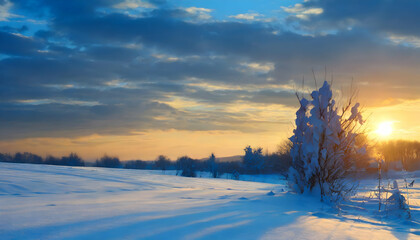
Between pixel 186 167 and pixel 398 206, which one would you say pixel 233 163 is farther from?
pixel 398 206

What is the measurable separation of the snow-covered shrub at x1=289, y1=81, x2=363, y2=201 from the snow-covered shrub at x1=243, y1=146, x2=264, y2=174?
67.7 metres

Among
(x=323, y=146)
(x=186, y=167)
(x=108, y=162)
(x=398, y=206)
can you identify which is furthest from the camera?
(x=108, y=162)

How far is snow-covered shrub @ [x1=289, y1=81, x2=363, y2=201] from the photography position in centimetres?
785

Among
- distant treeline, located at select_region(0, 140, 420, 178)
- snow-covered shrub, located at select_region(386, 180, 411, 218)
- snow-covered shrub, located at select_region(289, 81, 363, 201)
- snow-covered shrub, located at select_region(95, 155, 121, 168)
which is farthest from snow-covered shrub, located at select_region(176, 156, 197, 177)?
snow-covered shrub, located at select_region(386, 180, 411, 218)

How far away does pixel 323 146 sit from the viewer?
7.92 meters

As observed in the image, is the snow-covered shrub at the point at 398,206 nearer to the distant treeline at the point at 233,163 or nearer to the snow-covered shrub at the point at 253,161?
the distant treeline at the point at 233,163

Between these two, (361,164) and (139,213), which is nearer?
(139,213)

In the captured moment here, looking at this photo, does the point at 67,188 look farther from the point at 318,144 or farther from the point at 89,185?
the point at 318,144

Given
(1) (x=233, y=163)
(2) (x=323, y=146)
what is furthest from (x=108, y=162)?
(2) (x=323, y=146)

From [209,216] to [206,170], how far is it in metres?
68.1

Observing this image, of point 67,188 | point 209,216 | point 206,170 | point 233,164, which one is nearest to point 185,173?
point 206,170

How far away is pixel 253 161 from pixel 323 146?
6878cm

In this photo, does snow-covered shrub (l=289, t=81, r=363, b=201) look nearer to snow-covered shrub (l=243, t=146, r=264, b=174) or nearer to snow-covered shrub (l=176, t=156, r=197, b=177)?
snow-covered shrub (l=176, t=156, r=197, b=177)

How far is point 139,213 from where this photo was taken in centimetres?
435
